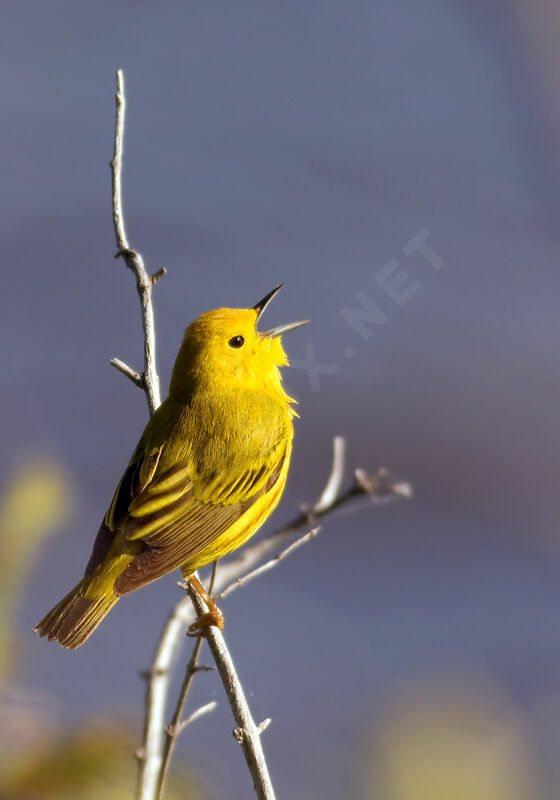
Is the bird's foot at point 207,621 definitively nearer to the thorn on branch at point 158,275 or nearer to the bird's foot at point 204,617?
the bird's foot at point 204,617

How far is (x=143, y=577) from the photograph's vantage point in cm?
140

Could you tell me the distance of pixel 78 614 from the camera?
4.58 feet

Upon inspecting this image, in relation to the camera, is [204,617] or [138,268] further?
[204,617]

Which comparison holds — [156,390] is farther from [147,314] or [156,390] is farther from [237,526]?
[237,526]

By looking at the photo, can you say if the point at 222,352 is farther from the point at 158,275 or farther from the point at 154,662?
the point at 154,662

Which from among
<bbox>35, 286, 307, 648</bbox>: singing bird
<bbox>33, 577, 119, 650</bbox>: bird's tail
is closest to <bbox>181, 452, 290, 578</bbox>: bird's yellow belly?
<bbox>35, 286, 307, 648</bbox>: singing bird

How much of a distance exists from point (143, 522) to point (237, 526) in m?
0.25

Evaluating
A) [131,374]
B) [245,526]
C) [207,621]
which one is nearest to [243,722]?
[207,621]

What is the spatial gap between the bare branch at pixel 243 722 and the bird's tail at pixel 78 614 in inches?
9.6

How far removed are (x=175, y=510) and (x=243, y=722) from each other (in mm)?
377

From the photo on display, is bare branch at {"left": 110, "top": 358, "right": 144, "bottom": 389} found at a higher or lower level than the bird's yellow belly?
higher

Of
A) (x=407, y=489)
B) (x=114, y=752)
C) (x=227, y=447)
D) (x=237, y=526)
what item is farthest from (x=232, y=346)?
(x=114, y=752)

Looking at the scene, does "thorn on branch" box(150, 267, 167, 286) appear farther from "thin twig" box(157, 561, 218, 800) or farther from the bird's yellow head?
"thin twig" box(157, 561, 218, 800)

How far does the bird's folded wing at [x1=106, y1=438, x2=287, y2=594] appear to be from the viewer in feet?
4.76
